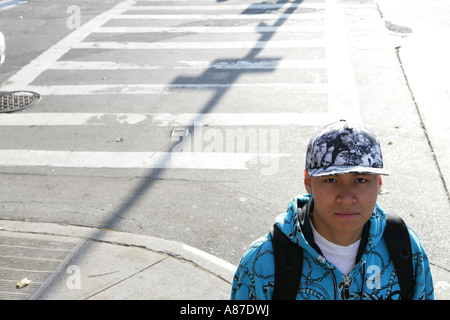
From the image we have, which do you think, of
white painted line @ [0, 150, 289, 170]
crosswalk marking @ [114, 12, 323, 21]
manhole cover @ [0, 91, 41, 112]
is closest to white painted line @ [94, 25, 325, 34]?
crosswalk marking @ [114, 12, 323, 21]

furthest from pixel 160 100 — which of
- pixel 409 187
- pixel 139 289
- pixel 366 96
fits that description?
pixel 139 289

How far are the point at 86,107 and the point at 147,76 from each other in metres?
1.73

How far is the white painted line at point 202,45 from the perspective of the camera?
12.1 m

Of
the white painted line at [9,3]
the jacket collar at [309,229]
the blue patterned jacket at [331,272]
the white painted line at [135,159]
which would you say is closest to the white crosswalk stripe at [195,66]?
the white painted line at [135,159]

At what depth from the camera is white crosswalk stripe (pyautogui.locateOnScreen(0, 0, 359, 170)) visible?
7605 millimetres

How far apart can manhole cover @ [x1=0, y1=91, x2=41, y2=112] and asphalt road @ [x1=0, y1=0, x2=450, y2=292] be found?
0.17 meters

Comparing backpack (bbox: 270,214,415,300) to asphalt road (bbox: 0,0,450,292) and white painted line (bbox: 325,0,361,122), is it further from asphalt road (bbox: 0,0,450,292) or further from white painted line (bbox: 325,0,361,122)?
white painted line (bbox: 325,0,361,122)

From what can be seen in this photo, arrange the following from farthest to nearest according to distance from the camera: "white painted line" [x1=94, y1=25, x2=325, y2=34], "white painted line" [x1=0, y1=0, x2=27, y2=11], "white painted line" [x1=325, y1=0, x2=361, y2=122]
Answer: "white painted line" [x1=0, y1=0, x2=27, y2=11] < "white painted line" [x1=94, y1=25, x2=325, y2=34] < "white painted line" [x1=325, y1=0, x2=361, y2=122]

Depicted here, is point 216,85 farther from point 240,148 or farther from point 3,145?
point 3,145

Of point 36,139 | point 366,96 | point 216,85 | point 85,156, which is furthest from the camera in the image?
point 216,85

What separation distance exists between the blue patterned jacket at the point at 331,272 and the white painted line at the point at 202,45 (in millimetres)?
10043

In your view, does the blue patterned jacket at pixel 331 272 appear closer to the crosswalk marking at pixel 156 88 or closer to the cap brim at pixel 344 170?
the cap brim at pixel 344 170

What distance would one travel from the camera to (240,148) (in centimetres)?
Answer: 765

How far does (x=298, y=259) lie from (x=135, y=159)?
17.6 ft
